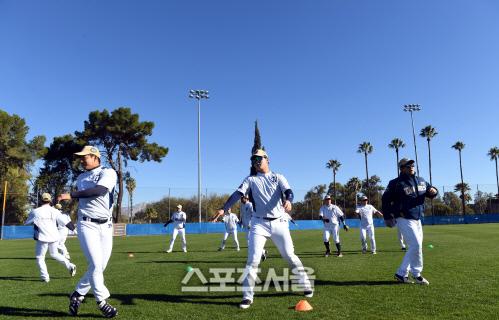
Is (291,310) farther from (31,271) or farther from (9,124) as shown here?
(9,124)

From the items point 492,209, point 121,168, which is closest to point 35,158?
point 121,168

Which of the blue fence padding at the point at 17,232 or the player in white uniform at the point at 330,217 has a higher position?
the player in white uniform at the point at 330,217

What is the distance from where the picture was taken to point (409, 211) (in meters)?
7.84

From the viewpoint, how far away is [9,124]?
168 ft

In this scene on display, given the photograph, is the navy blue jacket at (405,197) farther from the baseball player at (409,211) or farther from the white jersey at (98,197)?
the white jersey at (98,197)

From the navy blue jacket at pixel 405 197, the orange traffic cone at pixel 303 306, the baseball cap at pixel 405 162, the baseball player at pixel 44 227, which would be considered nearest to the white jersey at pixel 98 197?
the orange traffic cone at pixel 303 306

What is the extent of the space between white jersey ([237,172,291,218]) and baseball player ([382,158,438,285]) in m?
2.72

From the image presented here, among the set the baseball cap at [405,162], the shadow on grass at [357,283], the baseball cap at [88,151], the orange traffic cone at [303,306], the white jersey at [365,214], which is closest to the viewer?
the orange traffic cone at [303,306]

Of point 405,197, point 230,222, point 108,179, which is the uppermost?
point 108,179

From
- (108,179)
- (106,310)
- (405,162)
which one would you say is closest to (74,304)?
(106,310)

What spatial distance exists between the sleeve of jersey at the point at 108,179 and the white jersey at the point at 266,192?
2057mm

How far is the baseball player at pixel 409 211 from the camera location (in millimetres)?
7734

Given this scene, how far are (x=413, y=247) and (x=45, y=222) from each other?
8833 mm

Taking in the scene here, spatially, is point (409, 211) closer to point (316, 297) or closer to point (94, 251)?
point (316, 297)
